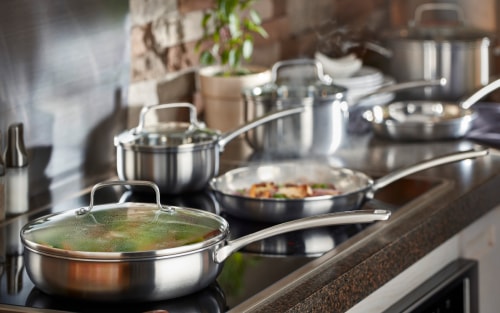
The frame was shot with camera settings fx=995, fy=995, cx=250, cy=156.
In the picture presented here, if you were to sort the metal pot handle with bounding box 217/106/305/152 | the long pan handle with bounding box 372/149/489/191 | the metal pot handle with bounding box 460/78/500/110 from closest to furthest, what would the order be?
the long pan handle with bounding box 372/149/489/191
the metal pot handle with bounding box 217/106/305/152
the metal pot handle with bounding box 460/78/500/110

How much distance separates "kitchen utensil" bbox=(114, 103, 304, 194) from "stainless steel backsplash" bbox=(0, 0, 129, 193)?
0.50ft

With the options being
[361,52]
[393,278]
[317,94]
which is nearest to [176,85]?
[317,94]

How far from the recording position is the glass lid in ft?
4.19

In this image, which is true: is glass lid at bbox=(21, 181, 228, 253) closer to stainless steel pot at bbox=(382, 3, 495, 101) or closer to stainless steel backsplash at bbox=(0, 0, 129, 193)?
stainless steel backsplash at bbox=(0, 0, 129, 193)

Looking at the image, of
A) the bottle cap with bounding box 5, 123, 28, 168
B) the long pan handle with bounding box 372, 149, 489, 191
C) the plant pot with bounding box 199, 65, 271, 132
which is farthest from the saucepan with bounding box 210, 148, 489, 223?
the plant pot with bounding box 199, 65, 271, 132

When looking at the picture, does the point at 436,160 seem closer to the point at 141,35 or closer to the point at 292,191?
the point at 292,191

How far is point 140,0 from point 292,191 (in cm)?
69

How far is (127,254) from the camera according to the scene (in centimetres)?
125

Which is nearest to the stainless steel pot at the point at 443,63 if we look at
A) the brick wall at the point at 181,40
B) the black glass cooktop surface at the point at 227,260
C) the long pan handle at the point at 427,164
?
the brick wall at the point at 181,40

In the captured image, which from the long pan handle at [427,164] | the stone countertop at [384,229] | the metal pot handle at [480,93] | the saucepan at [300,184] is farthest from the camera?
the metal pot handle at [480,93]

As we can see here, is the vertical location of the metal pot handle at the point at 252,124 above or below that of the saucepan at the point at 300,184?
above

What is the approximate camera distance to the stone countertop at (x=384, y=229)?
1375mm

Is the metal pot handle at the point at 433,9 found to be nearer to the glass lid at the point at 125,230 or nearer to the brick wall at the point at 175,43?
the brick wall at the point at 175,43

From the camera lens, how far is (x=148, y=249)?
1.26m
